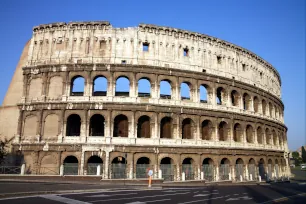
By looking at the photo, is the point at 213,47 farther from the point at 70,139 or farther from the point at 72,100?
the point at 70,139

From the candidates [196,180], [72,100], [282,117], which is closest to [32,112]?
[72,100]

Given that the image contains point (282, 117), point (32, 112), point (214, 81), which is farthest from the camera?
point (282, 117)

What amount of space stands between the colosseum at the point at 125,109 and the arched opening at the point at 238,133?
0.11 m

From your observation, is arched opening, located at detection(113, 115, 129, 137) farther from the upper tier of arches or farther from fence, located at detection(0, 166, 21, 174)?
fence, located at detection(0, 166, 21, 174)

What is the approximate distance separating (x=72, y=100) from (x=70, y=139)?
145 inches

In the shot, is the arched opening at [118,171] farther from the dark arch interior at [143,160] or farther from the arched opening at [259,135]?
the arched opening at [259,135]

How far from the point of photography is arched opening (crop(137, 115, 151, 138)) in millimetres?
25062

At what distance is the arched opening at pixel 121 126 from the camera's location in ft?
80.7

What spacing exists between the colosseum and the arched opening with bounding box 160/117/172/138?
4.0 inches

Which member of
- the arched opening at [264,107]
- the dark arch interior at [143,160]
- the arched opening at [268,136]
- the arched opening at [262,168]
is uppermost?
the arched opening at [264,107]

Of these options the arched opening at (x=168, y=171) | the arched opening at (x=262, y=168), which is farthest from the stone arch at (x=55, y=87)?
the arched opening at (x=262, y=168)

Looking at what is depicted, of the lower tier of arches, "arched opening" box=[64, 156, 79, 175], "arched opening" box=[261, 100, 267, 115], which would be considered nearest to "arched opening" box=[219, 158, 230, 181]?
the lower tier of arches

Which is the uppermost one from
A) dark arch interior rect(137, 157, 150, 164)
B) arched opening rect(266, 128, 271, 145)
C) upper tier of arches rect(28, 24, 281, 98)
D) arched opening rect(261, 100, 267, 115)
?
upper tier of arches rect(28, 24, 281, 98)

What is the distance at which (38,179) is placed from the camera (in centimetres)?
1912
